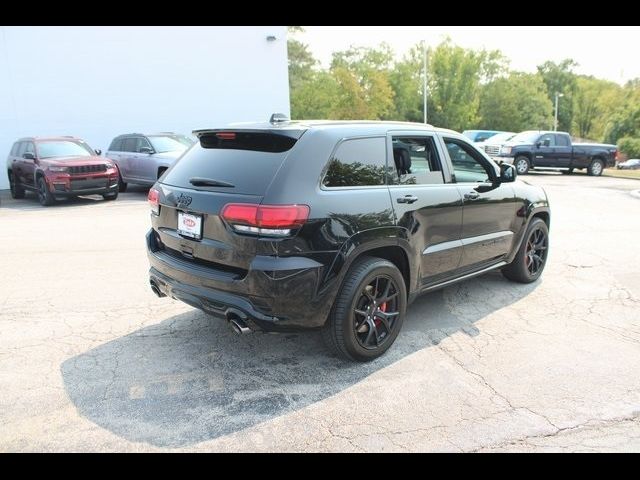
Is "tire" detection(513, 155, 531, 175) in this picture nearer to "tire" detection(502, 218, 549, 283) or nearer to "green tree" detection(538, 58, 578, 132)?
"tire" detection(502, 218, 549, 283)

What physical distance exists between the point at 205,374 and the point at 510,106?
69.1 metres

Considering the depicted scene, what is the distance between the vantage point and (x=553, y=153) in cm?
2053

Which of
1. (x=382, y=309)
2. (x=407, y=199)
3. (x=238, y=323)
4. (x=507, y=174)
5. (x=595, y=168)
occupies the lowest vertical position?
(x=382, y=309)

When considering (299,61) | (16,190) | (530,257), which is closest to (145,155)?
(16,190)

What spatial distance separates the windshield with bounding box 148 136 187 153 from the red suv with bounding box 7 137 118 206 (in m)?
1.42

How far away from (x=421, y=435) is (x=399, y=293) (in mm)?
1285

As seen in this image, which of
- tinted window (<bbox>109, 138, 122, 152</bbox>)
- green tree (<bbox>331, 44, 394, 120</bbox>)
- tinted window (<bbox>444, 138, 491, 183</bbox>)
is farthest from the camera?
green tree (<bbox>331, 44, 394, 120</bbox>)

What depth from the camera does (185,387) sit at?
140 inches

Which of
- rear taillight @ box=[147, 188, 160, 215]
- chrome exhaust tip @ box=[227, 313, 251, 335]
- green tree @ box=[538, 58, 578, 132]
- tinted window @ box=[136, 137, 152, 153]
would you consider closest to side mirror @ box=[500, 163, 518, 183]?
chrome exhaust tip @ box=[227, 313, 251, 335]

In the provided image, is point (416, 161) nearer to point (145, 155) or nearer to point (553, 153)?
point (145, 155)

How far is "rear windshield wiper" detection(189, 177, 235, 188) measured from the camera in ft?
11.8

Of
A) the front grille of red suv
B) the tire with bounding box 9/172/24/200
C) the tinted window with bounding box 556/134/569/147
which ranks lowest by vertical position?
the tire with bounding box 9/172/24/200

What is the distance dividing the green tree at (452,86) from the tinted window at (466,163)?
55.4 m

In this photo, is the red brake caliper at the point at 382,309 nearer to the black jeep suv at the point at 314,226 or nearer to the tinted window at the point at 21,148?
the black jeep suv at the point at 314,226
